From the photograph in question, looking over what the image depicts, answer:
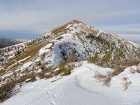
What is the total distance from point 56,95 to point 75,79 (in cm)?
371

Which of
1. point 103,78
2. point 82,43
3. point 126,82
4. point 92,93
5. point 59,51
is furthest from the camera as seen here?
point 82,43

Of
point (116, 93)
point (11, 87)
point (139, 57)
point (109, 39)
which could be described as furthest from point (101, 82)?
point (109, 39)

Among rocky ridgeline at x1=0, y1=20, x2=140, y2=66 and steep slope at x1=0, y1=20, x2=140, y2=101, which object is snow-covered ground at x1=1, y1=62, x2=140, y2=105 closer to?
steep slope at x1=0, y1=20, x2=140, y2=101

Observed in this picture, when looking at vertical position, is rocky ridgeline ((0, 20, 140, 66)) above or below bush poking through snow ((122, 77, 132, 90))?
A: below

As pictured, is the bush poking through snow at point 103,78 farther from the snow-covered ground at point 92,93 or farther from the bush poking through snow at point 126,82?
the bush poking through snow at point 126,82

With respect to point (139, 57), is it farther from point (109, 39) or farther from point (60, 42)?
point (109, 39)

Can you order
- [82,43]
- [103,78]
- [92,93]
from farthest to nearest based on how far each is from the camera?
[82,43]
[103,78]
[92,93]

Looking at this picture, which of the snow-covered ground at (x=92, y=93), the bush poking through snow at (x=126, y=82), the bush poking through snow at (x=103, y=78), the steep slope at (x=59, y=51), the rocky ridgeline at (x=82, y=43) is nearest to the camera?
the snow-covered ground at (x=92, y=93)

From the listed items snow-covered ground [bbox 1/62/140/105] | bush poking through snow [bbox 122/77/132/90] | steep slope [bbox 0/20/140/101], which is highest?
bush poking through snow [bbox 122/77/132/90]

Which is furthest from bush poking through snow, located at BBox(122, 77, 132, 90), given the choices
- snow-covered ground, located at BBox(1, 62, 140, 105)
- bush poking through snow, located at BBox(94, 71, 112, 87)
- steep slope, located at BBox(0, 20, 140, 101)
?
steep slope, located at BBox(0, 20, 140, 101)

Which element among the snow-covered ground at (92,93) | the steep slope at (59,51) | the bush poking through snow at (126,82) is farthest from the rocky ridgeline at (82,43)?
the bush poking through snow at (126,82)

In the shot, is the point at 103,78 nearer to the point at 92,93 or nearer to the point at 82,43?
the point at 92,93

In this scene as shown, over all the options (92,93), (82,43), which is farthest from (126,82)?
(82,43)

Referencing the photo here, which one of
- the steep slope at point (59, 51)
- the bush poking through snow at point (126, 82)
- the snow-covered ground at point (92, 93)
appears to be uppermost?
the bush poking through snow at point (126, 82)
